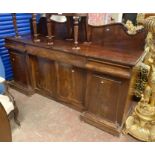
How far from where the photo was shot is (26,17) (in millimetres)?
2883

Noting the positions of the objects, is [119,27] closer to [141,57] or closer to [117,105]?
[141,57]

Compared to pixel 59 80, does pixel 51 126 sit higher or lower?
lower

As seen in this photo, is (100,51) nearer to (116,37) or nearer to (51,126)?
(116,37)

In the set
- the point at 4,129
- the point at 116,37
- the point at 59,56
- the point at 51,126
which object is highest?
the point at 116,37

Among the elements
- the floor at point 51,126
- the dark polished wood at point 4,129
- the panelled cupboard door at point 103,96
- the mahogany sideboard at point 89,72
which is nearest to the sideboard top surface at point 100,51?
the mahogany sideboard at point 89,72

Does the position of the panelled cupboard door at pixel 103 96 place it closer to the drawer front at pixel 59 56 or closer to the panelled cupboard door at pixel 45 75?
the drawer front at pixel 59 56

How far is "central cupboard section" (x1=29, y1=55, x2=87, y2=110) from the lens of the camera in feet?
6.82

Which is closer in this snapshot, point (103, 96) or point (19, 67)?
point (103, 96)

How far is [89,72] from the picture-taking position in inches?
71.3

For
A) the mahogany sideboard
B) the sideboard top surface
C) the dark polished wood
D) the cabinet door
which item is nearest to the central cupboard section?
the mahogany sideboard

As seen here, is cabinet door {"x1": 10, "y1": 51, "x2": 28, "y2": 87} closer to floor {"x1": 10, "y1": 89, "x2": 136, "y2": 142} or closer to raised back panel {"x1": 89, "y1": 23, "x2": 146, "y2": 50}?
floor {"x1": 10, "y1": 89, "x2": 136, "y2": 142}

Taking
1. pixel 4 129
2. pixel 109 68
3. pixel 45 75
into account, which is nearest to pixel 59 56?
pixel 45 75

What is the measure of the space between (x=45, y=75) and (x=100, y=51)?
0.95 meters
